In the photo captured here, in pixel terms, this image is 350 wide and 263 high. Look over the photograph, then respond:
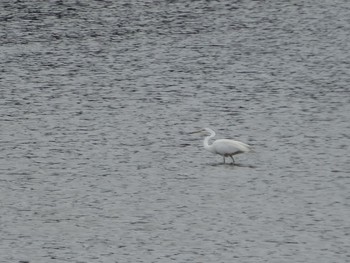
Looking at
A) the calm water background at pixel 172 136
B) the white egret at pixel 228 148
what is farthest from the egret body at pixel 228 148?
the calm water background at pixel 172 136

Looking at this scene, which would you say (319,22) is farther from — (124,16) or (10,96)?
(10,96)

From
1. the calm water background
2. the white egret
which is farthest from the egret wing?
the calm water background

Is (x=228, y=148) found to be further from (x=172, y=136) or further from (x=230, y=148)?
(x=172, y=136)

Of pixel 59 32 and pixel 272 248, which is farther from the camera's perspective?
pixel 59 32

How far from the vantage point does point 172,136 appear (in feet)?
142

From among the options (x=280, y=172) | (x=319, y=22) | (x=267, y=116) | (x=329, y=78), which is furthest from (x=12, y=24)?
(x=280, y=172)

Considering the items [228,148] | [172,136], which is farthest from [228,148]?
[172,136]

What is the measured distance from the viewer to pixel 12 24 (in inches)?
2827

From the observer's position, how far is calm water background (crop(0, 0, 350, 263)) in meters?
31.3

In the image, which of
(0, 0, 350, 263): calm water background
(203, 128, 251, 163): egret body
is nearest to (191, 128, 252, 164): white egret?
(203, 128, 251, 163): egret body

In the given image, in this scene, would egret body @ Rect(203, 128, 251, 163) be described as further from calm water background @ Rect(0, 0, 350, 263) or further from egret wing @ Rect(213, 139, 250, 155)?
calm water background @ Rect(0, 0, 350, 263)

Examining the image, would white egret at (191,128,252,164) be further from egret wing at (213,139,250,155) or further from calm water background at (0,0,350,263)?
calm water background at (0,0,350,263)

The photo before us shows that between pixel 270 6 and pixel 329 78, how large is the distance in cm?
2554

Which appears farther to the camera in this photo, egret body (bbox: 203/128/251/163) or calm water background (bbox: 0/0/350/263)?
egret body (bbox: 203/128/251/163)
